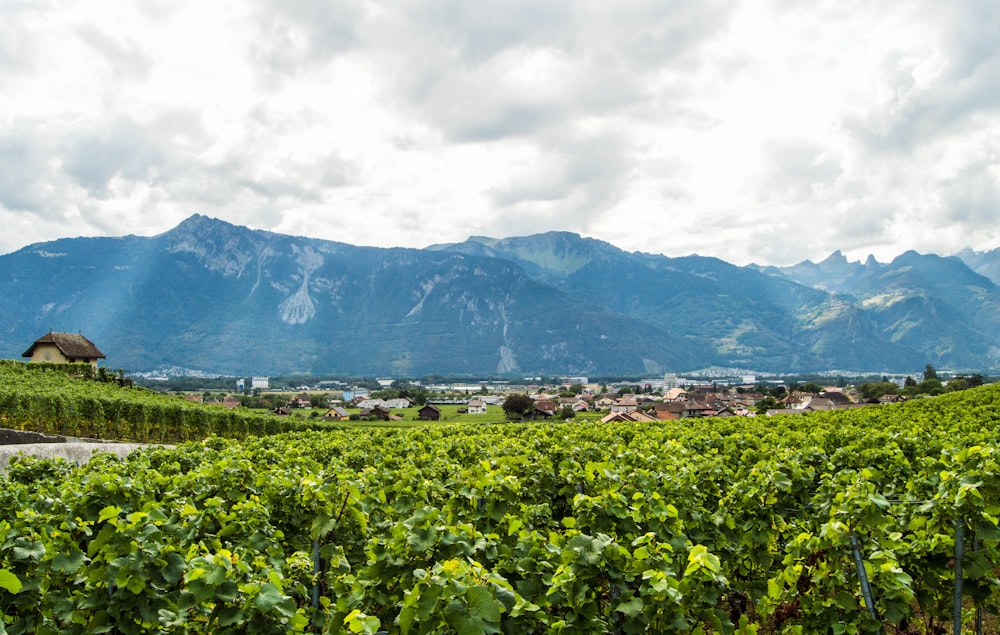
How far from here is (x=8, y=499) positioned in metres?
9.01

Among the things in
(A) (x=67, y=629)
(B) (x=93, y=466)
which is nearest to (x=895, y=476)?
(A) (x=67, y=629)

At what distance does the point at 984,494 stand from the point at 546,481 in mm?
5430

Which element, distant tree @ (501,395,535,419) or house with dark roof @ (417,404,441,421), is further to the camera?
house with dark roof @ (417,404,441,421)

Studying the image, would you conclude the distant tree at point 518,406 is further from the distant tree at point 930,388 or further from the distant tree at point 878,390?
the distant tree at point 878,390

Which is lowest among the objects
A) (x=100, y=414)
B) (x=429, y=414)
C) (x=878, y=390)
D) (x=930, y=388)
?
(x=429, y=414)

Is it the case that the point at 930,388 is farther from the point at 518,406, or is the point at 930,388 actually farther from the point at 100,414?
the point at 100,414

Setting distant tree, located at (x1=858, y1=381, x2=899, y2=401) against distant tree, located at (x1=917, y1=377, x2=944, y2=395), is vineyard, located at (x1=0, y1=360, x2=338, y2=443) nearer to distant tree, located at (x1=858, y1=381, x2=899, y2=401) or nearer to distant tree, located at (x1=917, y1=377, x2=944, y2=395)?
distant tree, located at (x1=917, y1=377, x2=944, y2=395)

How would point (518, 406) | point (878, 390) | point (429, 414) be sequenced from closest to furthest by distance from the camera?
point (518, 406)
point (429, 414)
point (878, 390)

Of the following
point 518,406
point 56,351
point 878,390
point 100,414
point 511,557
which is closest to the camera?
point 511,557

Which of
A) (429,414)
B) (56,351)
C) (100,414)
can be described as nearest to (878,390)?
(429,414)

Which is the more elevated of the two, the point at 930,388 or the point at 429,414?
the point at 930,388

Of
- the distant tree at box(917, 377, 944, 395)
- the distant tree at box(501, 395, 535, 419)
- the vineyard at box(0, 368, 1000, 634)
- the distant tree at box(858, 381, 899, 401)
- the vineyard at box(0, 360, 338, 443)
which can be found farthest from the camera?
the distant tree at box(858, 381, 899, 401)

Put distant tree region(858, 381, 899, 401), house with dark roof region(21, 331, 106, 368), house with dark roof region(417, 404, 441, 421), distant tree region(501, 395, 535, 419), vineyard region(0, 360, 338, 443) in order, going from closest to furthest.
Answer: vineyard region(0, 360, 338, 443) < house with dark roof region(21, 331, 106, 368) < distant tree region(501, 395, 535, 419) < house with dark roof region(417, 404, 441, 421) < distant tree region(858, 381, 899, 401)

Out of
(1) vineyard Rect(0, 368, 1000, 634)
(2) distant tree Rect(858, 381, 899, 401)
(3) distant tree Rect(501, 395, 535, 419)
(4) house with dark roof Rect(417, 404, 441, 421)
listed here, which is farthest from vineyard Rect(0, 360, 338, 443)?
(2) distant tree Rect(858, 381, 899, 401)
